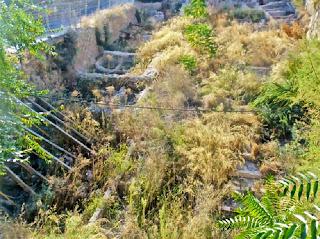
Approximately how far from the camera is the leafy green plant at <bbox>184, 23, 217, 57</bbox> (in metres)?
9.48

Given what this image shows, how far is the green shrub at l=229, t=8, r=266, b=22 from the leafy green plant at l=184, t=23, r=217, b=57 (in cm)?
335

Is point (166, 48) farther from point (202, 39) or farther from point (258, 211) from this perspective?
point (258, 211)

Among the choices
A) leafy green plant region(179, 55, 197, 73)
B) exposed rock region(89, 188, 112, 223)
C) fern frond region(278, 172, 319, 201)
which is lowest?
exposed rock region(89, 188, 112, 223)

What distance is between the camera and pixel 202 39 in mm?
9727

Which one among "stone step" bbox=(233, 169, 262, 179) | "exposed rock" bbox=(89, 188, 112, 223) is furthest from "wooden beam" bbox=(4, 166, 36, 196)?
"stone step" bbox=(233, 169, 262, 179)

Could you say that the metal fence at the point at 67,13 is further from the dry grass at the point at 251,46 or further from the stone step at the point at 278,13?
the stone step at the point at 278,13

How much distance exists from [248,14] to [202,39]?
421cm

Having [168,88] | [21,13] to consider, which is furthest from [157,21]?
[21,13]

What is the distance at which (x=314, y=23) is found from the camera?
9000 millimetres

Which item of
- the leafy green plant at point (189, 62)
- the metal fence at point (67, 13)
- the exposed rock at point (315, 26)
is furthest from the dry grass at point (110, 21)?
the exposed rock at point (315, 26)

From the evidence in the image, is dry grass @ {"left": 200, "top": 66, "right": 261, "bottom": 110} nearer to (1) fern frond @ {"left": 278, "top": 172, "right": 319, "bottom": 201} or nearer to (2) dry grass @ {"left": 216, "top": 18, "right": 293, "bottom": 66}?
(2) dry grass @ {"left": 216, "top": 18, "right": 293, "bottom": 66}

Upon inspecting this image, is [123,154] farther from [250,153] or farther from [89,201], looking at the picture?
[250,153]

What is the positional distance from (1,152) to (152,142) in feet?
12.0

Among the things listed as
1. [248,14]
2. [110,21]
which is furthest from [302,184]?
[248,14]
